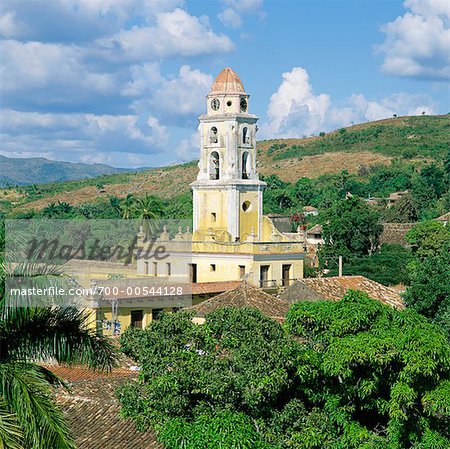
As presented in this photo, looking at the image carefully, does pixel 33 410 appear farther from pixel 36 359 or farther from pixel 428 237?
pixel 428 237

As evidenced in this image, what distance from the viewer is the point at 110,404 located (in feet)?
61.0

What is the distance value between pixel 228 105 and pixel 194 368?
25.9 m

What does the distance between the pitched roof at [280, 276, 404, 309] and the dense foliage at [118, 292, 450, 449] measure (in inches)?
590

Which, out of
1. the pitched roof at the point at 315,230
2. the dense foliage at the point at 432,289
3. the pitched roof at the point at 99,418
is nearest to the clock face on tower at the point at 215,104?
the dense foliage at the point at 432,289

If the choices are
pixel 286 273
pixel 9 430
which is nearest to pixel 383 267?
pixel 286 273

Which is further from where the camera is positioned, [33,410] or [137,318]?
[137,318]

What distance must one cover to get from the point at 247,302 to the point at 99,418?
11166mm

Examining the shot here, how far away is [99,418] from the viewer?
18125 mm

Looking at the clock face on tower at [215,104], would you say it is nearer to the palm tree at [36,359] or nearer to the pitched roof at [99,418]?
the pitched roof at [99,418]

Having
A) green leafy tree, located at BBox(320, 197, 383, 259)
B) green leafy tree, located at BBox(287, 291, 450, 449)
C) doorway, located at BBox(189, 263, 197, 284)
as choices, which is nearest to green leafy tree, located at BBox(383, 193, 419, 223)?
green leafy tree, located at BBox(320, 197, 383, 259)

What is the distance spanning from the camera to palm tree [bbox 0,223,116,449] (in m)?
10.5

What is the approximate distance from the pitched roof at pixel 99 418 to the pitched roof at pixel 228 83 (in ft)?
68.3

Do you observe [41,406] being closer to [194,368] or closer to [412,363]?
[194,368]

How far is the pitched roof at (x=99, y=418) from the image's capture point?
663 inches
